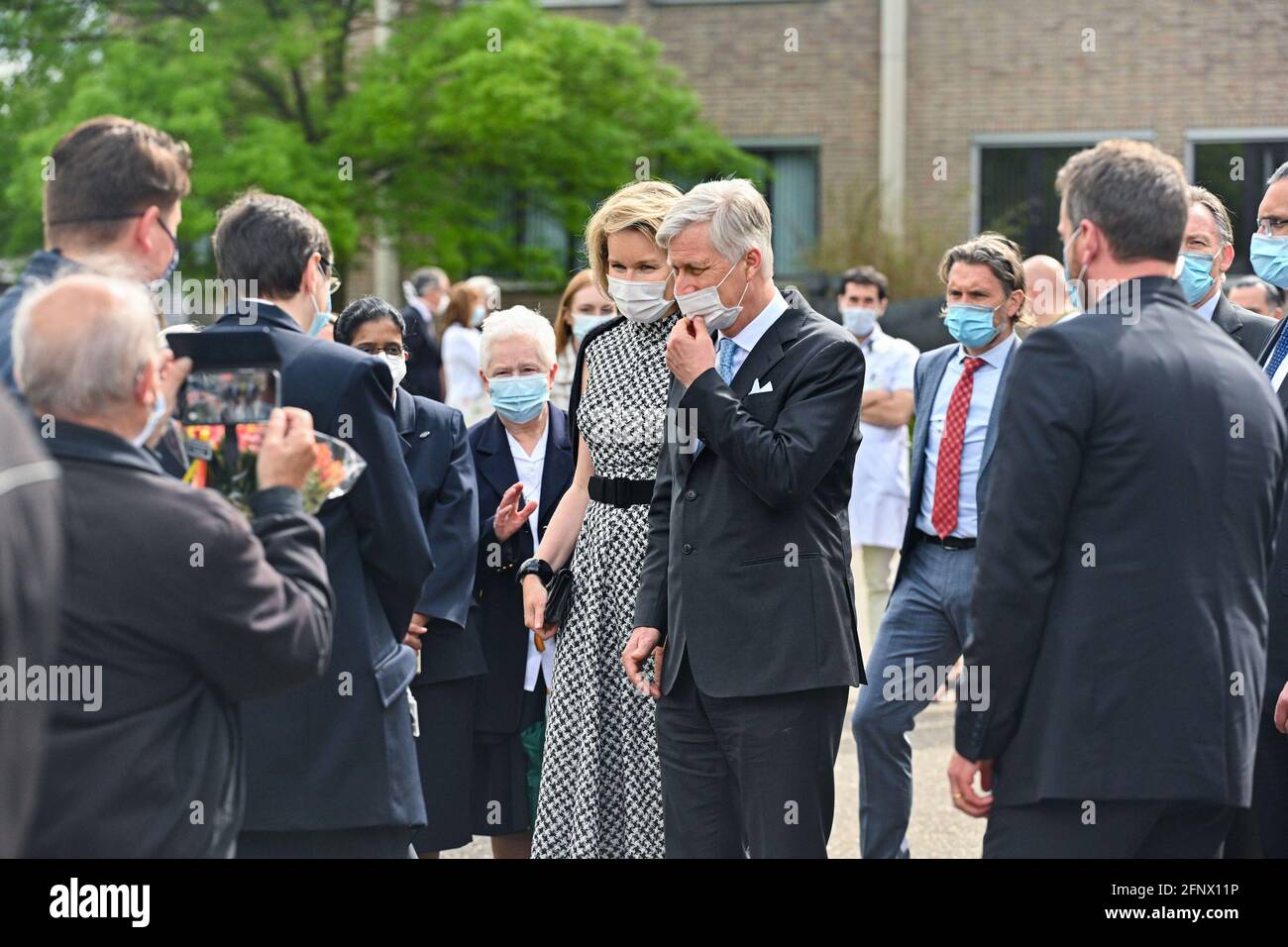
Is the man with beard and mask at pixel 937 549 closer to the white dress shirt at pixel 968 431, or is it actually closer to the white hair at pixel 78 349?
the white dress shirt at pixel 968 431

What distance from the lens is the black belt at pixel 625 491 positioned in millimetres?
4816

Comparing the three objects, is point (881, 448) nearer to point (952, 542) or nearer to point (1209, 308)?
point (952, 542)

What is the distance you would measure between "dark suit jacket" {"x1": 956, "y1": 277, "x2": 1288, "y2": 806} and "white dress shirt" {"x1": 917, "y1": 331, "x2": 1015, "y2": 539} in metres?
2.23

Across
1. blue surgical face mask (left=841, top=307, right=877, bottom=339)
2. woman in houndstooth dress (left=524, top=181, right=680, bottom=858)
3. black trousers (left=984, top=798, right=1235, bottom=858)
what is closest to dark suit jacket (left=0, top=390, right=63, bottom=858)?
black trousers (left=984, top=798, right=1235, bottom=858)

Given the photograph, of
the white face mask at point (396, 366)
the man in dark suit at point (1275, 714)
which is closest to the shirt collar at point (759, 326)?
the man in dark suit at point (1275, 714)

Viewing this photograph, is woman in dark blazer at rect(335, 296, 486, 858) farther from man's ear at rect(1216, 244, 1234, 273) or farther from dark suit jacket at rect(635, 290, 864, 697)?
man's ear at rect(1216, 244, 1234, 273)

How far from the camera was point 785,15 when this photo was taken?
25000mm

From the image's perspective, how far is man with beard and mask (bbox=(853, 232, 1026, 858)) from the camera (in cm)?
566

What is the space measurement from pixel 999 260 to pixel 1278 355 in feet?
5.06

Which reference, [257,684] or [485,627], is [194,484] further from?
[485,627]

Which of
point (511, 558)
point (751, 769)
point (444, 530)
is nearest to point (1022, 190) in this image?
point (511, 558)

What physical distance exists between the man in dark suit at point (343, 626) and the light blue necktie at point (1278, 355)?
243cm

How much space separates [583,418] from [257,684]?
2.08 meters

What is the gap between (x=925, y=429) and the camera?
5.95 m
